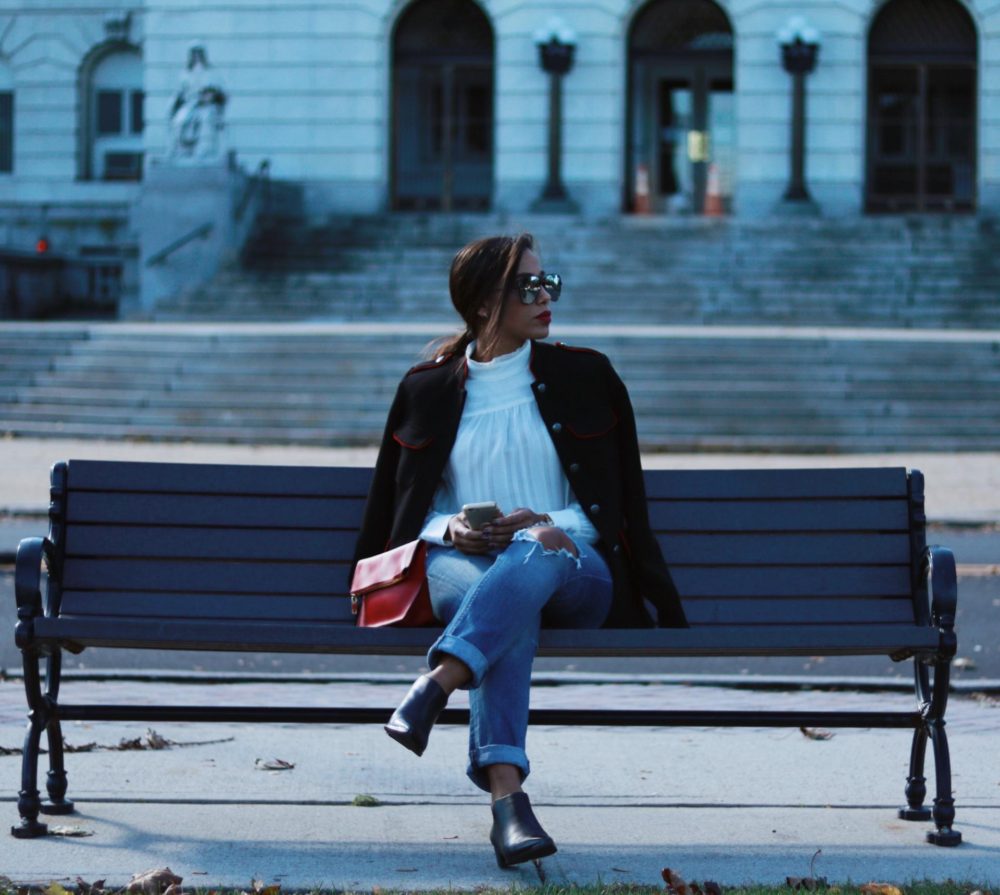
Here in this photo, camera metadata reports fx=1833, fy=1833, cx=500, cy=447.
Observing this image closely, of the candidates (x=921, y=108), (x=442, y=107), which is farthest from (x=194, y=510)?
(x=921, y=108)

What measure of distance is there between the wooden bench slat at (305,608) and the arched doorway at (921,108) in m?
31.1

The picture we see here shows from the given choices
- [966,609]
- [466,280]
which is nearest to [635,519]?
[466,280]

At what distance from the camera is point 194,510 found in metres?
5.48

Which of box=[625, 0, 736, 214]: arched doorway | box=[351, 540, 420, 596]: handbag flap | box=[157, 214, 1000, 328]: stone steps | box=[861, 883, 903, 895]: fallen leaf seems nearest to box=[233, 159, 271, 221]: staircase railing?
box=[157, 214, 1000, 328]: stone steps

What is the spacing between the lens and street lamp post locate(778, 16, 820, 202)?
34125 millimetres

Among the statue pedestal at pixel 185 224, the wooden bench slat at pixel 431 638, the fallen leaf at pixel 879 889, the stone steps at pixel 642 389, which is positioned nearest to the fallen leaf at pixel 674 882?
the fallen leaf at pixel 879 889

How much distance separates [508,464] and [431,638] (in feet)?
2.00

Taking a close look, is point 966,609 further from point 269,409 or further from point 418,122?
point 418,122

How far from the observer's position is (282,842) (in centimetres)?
490

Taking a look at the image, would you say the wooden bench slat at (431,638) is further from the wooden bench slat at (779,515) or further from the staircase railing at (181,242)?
the staircase railing at (181,242)

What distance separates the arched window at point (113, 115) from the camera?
40.4 meters

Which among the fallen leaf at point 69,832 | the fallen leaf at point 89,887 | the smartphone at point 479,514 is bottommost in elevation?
the fallen leaf at point 69,832

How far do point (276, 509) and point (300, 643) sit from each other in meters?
0.74

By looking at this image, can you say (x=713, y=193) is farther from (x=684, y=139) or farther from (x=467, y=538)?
(x=467, y=538)
